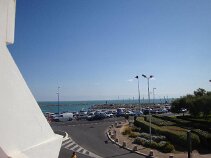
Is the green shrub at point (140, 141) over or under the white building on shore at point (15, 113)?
under

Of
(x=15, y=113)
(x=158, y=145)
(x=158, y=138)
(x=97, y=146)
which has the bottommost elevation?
(x=97, y=146)

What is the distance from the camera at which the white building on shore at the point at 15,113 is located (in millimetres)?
2785

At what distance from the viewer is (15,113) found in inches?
117

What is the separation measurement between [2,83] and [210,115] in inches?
2055

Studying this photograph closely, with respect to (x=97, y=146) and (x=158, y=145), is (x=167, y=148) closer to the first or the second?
(x=158, y=145)

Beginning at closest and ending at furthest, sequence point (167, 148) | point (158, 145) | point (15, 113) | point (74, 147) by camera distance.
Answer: point (15, 113) < point (167, 148) < point (158, 145) < point (74, 147)

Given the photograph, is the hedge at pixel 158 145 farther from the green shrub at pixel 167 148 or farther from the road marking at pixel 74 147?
the road marking at pixel 74 147

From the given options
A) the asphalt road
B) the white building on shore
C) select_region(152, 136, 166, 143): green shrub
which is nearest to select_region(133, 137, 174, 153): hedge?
select_region(152, 136, 166, 143): green shrub

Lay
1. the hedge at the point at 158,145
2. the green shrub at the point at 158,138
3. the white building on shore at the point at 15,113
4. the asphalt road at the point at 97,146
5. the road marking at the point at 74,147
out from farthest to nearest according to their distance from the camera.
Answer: the green shrub at the point at 158,138 → the hedge at the point at 158,145 → the road marking at the point at 74,147 → the asphalt road at the point at 97,146 → the white building on shore at the point at 15,113

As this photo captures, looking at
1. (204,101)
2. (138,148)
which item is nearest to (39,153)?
(138,148)

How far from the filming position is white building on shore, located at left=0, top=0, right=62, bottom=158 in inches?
110

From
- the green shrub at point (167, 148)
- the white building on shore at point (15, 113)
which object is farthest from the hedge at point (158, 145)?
the white building on shore at point (15, 113)

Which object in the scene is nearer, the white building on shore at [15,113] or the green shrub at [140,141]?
the white building on shore at [15,113]

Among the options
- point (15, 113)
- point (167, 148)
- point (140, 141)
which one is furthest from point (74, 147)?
point (15, 113)
